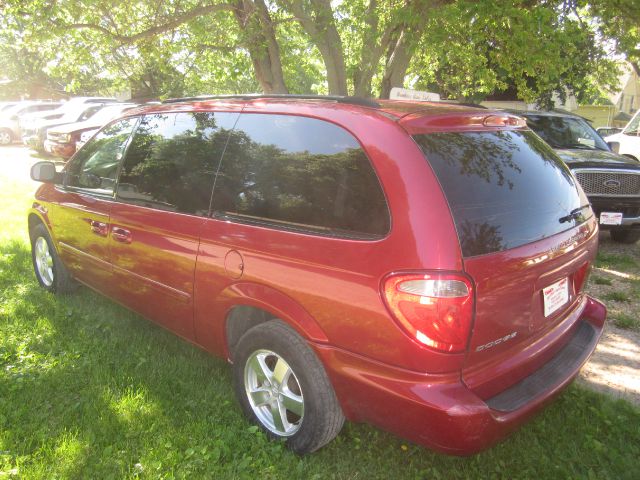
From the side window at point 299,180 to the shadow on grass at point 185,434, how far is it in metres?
0.89

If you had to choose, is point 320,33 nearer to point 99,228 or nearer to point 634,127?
point 99,228

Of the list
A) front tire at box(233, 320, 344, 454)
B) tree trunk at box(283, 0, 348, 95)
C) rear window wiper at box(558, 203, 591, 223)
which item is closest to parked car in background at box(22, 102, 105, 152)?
tree trunk at box(283, 0, 348, 95)

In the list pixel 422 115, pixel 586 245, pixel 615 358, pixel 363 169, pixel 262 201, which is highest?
pixel 422 115

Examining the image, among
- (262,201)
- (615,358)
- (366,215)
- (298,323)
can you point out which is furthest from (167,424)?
(615,358)

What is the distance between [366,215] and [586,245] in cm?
139

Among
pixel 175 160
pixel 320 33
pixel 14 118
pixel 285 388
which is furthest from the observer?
pixel 14 118

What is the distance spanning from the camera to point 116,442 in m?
2.69

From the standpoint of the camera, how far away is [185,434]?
2748 millimetres

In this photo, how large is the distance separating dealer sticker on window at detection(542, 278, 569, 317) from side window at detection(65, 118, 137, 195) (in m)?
2.96

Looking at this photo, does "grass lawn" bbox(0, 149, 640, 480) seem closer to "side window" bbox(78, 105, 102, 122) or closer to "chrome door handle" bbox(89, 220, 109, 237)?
"chrome door handle" bbox(89, 220, 109, 237)

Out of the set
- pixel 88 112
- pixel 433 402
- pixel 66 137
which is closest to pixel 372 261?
pixel 433 402

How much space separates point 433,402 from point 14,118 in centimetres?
2407

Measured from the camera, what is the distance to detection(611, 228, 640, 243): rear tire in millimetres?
7152

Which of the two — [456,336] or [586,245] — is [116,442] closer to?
[456,336]
